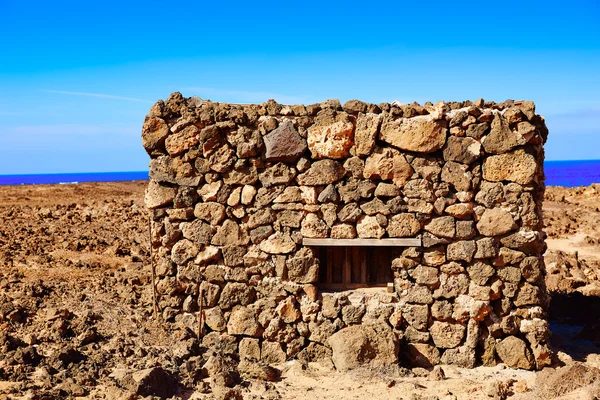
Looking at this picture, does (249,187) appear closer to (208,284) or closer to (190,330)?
(208,284)

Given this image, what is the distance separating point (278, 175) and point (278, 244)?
937 mm

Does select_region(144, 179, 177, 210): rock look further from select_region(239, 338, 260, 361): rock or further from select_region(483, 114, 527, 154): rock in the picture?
select_region(483, 114, 527, 154): rock

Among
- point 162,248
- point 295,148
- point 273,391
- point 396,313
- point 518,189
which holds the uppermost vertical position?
point 295,148

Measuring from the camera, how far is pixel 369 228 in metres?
8.19

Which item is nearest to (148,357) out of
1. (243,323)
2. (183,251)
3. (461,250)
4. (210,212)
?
(243,323)

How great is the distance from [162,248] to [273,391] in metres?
2.61

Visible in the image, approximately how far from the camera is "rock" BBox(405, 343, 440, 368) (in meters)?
8.31

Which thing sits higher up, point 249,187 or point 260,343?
point 249,187

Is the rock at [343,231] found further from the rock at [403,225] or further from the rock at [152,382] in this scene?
the rock at [152,382]

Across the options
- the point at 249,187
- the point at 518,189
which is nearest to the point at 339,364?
the point at 249,187

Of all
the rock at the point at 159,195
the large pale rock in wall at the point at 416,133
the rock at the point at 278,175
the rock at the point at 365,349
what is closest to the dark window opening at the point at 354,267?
the rock at the point at 365,349

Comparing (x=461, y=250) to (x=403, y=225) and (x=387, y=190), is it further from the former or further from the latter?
(x=387, y=190)

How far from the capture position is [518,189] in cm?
791

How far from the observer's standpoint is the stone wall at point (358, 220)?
315 inches
